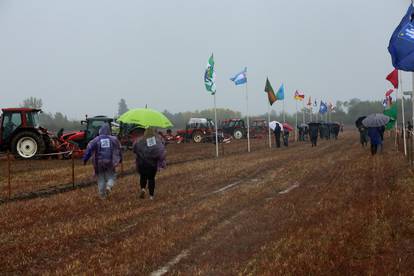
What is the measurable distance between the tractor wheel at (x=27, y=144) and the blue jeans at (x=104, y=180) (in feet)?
36.1

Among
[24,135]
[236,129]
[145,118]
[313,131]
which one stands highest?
[145,118]

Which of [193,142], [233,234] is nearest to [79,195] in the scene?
[233,234]

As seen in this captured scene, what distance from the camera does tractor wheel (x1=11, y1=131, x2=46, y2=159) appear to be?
21.0 m

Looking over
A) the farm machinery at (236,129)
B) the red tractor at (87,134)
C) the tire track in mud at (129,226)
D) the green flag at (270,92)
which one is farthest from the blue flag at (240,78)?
the tire track in mud at (129,226)

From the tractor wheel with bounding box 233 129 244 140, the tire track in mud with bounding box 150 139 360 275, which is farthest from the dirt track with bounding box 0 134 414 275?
the tractor wheel with bounding box 233 129 244 140

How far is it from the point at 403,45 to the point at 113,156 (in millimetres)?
6788

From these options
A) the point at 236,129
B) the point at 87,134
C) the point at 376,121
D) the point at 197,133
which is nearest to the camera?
the point at 376,121

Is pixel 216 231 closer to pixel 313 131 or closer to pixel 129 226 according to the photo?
pixel 129 226

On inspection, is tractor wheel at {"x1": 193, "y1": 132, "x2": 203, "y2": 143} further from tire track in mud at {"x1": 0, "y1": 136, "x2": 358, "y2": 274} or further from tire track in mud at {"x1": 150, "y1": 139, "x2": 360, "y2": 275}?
tire track in mud at {"x1": 150, "y1": 139, "x2": 360, "y2": 275}

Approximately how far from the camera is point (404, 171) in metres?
13.8

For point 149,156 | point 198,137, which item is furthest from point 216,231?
point 198,137

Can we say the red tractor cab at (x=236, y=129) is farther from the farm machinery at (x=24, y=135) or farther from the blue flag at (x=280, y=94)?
the farm machinery at (x=24, y=135)

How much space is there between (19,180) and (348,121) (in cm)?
12157

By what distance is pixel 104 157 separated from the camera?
35.7 ft
